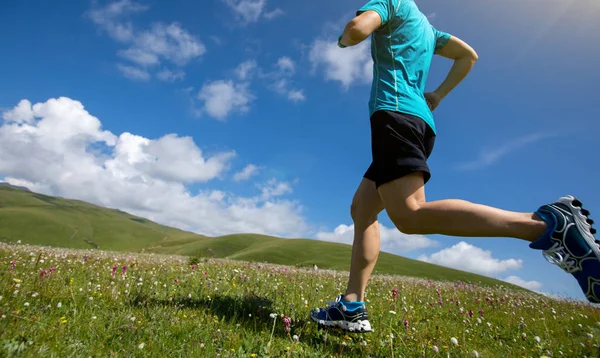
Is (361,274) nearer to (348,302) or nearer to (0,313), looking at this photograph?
(348,302)

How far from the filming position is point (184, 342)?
11.1ft

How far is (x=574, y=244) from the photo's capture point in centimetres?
289

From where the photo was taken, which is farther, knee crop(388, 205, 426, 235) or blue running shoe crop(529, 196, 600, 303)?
knee crop(388, 205, 426, 235)

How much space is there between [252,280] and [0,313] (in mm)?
4700

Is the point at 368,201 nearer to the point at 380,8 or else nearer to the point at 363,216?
the point at 363,216

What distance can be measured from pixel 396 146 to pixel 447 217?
0.87 meters

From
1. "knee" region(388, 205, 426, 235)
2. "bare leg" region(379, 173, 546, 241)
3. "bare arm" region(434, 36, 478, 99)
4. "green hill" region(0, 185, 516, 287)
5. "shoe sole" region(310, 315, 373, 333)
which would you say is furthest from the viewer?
"green hill" region(0, 185, 516, 287)

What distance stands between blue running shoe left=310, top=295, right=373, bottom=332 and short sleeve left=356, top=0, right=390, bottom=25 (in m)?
3.30

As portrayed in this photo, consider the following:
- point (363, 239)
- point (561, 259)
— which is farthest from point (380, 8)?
point (561, 259)

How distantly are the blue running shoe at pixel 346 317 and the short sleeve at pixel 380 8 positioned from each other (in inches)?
130

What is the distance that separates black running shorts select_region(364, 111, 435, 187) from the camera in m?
3.56

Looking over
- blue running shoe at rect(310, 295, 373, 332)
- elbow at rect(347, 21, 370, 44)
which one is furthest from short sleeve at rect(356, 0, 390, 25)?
blue running shoe at rect(310, 295, 373, 332)

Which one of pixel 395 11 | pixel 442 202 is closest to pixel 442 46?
pixel 395 11

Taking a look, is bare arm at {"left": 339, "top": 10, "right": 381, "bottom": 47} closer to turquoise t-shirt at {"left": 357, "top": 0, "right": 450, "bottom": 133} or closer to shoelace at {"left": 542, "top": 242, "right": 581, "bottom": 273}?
turquoise t-shirt at {"left": 357, "top": 0, "right": 450, "bottom": 133}
